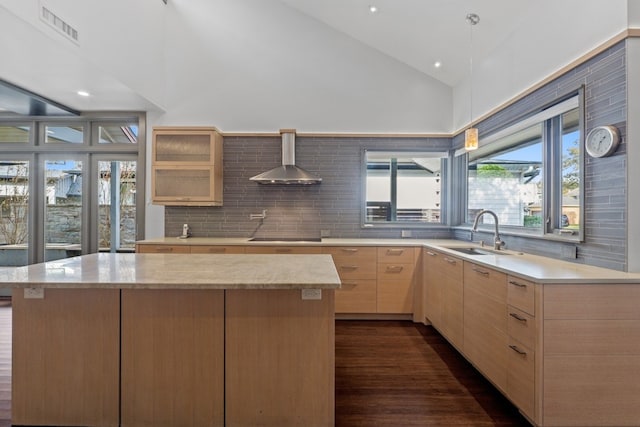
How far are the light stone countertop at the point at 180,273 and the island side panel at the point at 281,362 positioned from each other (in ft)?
0.42

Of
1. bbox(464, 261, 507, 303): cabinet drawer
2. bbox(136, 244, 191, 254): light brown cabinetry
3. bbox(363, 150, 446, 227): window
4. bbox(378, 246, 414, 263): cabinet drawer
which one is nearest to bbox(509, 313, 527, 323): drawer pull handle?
bbox(464, 261, 507, 303): cabinet drawer

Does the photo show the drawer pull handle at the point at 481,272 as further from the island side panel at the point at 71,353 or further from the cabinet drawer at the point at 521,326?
the island side panel at the point at 71,353

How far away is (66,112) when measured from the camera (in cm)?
395

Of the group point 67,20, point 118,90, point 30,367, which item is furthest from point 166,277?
point 118,90

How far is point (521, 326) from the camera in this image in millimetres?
1784

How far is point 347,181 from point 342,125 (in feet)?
2.44

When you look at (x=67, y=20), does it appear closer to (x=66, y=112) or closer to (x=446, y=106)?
(x=66, y=112)

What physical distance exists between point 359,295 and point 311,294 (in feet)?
6.52

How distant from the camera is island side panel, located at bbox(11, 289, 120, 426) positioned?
1695 millimetres

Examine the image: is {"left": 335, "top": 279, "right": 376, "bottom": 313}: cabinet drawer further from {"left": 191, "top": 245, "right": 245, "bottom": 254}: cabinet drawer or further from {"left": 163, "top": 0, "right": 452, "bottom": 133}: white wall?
{"left": 163, "top": 0, "right": 452, "bottom": 133}: white wall

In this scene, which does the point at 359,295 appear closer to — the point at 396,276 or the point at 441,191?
the point at 396,276

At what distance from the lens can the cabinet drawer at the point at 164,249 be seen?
3484mm

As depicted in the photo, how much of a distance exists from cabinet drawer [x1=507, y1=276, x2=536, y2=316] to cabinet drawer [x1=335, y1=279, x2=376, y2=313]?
1739 mm

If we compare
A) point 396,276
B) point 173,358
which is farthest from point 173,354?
point 396,276
